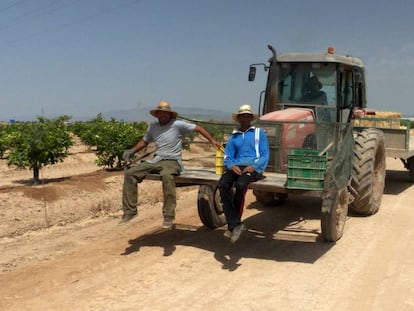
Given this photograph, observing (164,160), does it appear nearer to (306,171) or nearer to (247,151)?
(247,151)

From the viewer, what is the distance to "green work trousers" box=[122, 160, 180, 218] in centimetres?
612

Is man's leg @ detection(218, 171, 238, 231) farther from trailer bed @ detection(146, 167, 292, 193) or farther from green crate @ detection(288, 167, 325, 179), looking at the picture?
green crate @ detection(288, 167, 325, 179)

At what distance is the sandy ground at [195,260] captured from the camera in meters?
4.71

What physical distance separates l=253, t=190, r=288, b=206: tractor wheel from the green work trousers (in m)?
2.94

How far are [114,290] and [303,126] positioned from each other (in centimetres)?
376

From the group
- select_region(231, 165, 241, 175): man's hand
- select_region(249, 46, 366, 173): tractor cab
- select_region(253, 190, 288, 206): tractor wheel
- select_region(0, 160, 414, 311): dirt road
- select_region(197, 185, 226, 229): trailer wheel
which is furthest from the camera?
select_region(253, 190, 288, 206): tractor wheel

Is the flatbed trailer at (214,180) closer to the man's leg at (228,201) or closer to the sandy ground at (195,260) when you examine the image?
the man's leg at (228,201)

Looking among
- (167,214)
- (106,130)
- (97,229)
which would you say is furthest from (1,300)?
(106,130)

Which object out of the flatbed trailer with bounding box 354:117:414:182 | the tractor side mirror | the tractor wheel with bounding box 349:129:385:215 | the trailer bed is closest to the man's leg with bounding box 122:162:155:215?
the trailer bed

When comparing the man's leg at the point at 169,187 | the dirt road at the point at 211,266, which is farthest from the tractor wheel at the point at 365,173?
the man's leg at the point at 169,187

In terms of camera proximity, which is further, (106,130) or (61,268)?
(106,130)

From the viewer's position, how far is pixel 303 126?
284 inches

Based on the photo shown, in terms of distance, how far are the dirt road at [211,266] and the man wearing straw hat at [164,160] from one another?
2.20ft

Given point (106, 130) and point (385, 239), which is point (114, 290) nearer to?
point (385, 239)
